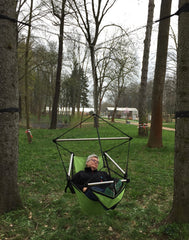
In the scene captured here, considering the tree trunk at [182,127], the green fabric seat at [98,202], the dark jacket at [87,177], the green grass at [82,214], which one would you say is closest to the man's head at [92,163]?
the dark jacket at [87,177]

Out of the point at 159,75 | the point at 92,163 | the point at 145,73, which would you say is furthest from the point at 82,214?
the point at 145,73

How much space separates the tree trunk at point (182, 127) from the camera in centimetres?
202

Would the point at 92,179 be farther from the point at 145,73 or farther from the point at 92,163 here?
the point at 145,73

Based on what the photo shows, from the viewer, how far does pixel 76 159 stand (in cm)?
313

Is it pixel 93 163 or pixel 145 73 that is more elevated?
pixel 145 73

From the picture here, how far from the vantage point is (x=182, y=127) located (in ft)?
6.72

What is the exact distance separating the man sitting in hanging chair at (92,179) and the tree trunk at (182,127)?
0.70m

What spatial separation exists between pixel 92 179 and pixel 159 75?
4519 mm

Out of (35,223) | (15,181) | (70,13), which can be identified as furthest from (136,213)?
(70,13)

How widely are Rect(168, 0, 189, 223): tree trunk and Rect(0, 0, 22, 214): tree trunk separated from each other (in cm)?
201

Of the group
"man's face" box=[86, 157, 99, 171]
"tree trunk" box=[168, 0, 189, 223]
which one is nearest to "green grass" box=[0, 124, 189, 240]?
"tree trunk" box=[168, 0, 189, 223]

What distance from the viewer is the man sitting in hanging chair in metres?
2.09

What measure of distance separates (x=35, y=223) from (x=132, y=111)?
43.5m

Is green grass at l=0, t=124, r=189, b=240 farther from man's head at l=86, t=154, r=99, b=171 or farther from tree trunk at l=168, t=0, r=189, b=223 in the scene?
man's head at l=86, t=154, r=99, b=171
